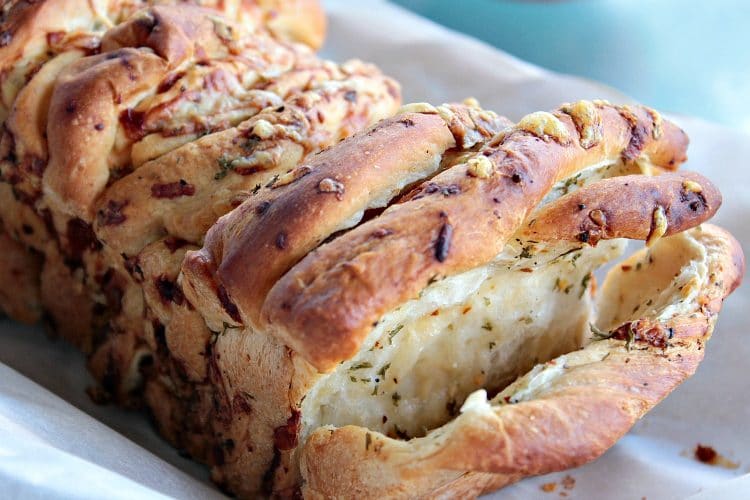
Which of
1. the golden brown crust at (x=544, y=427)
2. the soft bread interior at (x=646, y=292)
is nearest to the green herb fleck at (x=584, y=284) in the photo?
the soft bread interior at (x=646, y=292)

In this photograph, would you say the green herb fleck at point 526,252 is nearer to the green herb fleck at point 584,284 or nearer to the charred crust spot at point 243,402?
the green herb fleck at point 584,284

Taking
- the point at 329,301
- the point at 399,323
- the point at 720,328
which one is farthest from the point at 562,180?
the point at 720,328

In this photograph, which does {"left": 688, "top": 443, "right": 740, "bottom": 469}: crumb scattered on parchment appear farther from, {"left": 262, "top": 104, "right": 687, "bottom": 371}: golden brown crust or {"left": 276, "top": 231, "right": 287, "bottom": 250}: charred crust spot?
{"left": 276, "top": 231, "right": 287, "bottom": 250}: charred crust spot

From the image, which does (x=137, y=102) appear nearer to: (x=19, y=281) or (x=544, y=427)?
(x=19, y=281)

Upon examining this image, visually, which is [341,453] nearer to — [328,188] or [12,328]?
[328,188]

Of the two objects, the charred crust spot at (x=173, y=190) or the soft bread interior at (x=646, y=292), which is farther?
the charred crust spot at (x=173, y=190)

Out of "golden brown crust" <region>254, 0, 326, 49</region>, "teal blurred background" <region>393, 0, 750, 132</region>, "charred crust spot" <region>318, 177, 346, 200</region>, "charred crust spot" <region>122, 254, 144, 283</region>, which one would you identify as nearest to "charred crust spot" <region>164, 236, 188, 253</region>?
"charred crust spot" <region>122, 254, 144, 283</region>

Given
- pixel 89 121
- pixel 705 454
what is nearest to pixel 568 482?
pixel 705 454
